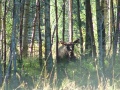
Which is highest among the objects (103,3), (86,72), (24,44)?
(103,3)

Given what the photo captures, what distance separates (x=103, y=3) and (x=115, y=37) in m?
2.61

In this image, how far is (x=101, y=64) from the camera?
8.70 m

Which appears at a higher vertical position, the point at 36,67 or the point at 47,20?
the point at 47,20

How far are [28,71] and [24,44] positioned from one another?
9.00ft

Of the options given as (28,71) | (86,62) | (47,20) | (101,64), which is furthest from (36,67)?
(101,64)

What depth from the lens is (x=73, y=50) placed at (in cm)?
1369

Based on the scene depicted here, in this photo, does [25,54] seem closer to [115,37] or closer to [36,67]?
[36,67]

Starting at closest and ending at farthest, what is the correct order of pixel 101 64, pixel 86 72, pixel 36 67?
pixel 101 64
pixel 86 72
pixel 36 67

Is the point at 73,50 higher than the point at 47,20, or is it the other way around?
the point at 47,20

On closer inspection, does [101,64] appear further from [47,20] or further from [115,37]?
[115,37]

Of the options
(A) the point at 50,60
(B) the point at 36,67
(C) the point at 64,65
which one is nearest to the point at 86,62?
(C) the point at 64,65

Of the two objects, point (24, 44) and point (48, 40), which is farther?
point (24, 44)

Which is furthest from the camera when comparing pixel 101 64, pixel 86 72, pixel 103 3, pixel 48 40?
pixel 103 3

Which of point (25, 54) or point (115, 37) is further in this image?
point (25, 54)
